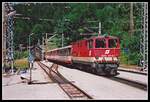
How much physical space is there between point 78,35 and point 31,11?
10802 millimetres

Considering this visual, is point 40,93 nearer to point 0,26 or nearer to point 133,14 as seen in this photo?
point 0,26

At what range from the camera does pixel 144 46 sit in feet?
97.4

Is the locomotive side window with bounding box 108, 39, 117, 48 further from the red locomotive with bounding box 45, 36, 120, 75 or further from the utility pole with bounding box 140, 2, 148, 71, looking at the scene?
the utility pole with bounding box 140, 2, 148, 71

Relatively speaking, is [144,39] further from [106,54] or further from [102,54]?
[102,54]

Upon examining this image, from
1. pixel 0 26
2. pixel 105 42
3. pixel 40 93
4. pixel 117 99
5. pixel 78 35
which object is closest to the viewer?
pixel 117 99

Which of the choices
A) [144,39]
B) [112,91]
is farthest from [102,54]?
[112,91]

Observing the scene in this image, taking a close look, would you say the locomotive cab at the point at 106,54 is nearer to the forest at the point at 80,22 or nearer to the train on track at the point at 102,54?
the train on track at the point at 102,54

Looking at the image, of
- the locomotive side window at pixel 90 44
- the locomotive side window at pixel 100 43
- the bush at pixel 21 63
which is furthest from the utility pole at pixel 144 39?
the bush at pixel 21 63

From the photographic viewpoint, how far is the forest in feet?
85.1

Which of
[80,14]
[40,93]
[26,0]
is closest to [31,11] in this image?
[80,14]

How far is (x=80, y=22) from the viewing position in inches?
1246

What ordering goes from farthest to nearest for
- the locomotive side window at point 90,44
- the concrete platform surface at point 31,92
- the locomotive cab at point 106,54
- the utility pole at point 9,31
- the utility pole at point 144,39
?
the utility pole at point 144,39 → the locomotive side window at point 90,44 → the utility pole at point 9,31 → the locomotive cab at point 106,54 → the concrete platform surface at point 31,92

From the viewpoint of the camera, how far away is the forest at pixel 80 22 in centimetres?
2592

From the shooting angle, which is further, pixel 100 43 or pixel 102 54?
pixel 100 43
